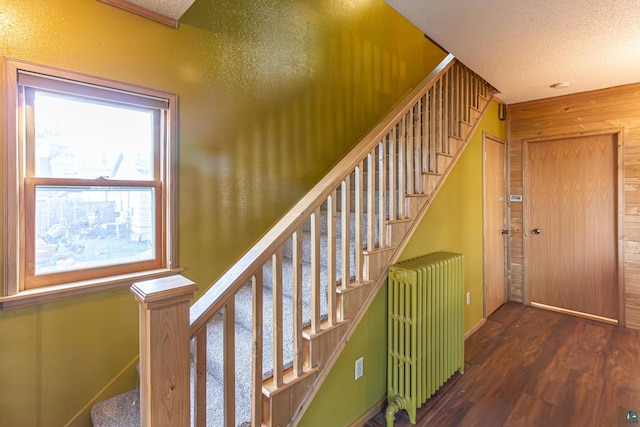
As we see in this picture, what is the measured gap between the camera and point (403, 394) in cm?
195

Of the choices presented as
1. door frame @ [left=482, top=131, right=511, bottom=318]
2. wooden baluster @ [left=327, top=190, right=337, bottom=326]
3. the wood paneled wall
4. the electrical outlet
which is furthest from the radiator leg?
the wood paneled wall

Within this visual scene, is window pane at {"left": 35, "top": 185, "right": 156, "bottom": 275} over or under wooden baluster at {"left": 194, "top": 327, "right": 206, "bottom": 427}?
over

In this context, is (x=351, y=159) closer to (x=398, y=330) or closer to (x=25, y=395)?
(x=398, y=330)

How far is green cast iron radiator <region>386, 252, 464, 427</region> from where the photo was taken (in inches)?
74.8

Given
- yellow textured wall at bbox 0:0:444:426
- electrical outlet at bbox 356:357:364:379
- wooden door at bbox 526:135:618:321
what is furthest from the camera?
wooden door at bbox 526:135:618:321

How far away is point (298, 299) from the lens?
1.32 metres

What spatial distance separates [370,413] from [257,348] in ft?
3.99

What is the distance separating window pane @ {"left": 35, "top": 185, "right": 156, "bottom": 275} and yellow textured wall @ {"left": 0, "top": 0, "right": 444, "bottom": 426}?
0.61 ft

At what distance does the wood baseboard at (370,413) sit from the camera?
73.2 inches

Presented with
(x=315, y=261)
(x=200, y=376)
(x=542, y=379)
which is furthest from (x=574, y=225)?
(x=200, y=376)

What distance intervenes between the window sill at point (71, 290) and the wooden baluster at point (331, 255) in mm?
943

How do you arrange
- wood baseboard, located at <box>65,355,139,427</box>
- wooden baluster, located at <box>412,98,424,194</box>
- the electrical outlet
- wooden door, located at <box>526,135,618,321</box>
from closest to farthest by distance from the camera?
1. wood baseboard, located at <box>65,355,139,427</box>
2. the electrical outlet
3. wooden baluster, located at <box>412,98,424,194</box>
4. wooden door, located at <box>526,135,618,321</box>

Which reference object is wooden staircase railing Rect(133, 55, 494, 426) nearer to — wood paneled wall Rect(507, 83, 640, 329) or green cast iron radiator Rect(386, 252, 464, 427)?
green cast iron radiator Rect(386, 252, 464, 427)

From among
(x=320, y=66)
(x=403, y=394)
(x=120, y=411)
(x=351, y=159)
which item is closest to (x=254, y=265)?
(x=351, y=159)
